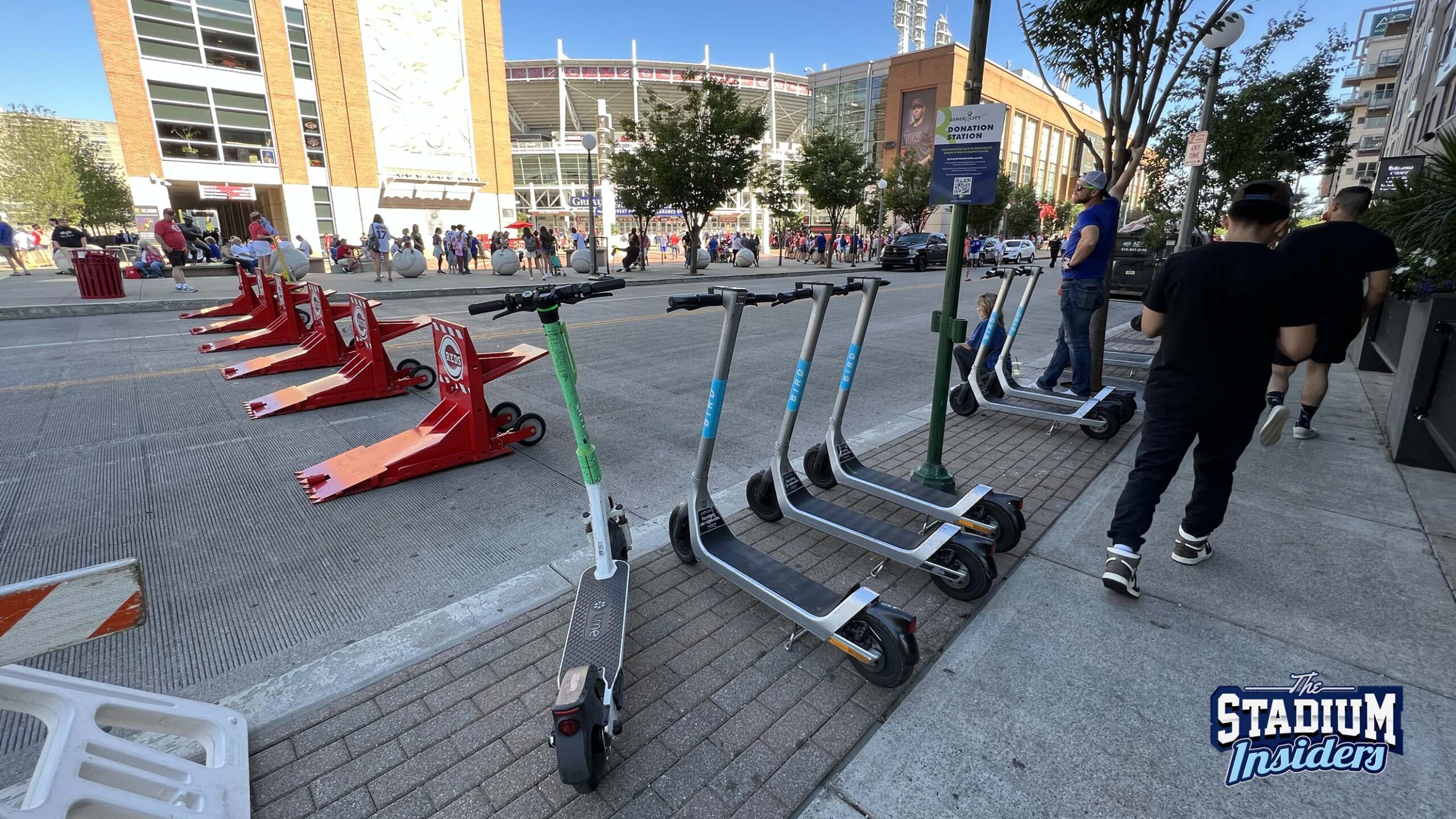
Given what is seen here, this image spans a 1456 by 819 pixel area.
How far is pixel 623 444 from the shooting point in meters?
5.13

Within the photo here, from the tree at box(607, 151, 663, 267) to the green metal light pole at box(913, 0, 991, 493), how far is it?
68.5ft

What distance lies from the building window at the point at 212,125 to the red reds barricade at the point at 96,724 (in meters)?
40.1

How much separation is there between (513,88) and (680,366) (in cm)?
7324

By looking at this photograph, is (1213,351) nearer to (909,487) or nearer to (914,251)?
(909,487)

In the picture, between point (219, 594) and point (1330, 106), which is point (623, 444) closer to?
point (219, 594)

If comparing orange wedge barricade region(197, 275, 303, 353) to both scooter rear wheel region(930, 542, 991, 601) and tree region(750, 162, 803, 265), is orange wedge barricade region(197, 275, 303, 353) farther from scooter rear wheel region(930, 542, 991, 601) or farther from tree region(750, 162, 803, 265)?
tree region(750, 162, 803, 265)

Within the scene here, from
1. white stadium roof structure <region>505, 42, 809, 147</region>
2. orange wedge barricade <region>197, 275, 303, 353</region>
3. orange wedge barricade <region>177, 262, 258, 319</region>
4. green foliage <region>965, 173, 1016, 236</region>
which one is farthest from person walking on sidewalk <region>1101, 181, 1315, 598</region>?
white stadium roof structure <region>505, 42, 809, 147</region>

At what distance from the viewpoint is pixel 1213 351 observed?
2811mm

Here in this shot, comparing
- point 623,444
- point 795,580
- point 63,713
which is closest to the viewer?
point 63,713

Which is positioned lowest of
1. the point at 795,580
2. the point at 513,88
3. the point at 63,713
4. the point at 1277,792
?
the point at 1277,792

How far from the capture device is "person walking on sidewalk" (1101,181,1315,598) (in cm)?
272

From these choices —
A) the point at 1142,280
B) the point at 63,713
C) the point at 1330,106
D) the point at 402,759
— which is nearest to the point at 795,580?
Result: the point at 402,759

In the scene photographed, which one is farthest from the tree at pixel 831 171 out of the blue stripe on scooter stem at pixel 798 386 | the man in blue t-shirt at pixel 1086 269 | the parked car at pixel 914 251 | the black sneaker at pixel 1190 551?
the black sneaker at pixel 1190 551

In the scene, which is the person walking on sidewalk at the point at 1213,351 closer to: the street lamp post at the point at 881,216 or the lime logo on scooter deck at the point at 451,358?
the lime logo on scooter deck at the point at 451,358
